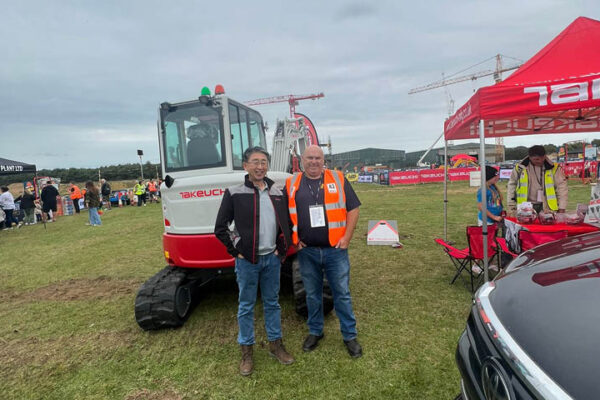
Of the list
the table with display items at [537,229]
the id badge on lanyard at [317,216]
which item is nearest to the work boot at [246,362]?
the id badge on lanyard at [317,216]

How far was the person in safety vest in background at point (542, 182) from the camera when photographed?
4.75 meters

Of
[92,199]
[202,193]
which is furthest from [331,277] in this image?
[92,199]

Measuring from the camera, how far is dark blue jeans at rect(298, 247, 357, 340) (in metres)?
2.97

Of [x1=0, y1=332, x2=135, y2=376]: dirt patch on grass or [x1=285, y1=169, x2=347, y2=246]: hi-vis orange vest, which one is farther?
[x1=0, y1=332, x2=135, y2=376]: dirt patch on grass

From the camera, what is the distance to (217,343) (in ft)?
11.3

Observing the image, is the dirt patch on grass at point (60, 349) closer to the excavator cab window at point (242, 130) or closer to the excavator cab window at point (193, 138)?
the excavator cab window at point (193, 138)

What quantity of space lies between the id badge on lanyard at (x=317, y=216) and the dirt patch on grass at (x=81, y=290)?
3.81 m

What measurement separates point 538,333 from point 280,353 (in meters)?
2.25

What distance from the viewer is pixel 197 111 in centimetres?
403

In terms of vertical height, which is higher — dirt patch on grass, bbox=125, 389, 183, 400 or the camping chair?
the camping chair

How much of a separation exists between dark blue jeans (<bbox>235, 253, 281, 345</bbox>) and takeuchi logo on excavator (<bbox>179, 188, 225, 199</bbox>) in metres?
0.92

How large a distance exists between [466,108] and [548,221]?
174cm

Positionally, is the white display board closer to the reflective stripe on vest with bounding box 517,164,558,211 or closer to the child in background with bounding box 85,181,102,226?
the reflective stripe on vest with bounding box 517,164,558,211

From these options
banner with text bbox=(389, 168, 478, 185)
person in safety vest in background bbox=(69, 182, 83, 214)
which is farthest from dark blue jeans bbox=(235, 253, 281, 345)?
banner with text bbox=(389, 168, 478, 185)
